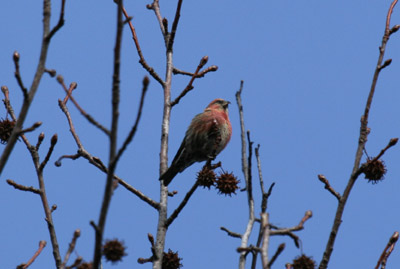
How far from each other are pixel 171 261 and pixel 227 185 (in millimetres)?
830

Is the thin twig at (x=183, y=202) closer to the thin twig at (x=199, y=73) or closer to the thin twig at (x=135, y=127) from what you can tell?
the thin twig at (x=199, y=73)

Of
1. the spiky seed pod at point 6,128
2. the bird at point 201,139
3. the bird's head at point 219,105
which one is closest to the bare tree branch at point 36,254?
the spiky seed pod at point 6,128

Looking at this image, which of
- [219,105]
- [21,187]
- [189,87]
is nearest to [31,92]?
[21,187]

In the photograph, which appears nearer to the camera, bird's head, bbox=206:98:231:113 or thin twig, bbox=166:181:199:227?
thin twig, bbox=166:181:199:227

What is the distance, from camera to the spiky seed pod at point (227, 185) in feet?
18.4

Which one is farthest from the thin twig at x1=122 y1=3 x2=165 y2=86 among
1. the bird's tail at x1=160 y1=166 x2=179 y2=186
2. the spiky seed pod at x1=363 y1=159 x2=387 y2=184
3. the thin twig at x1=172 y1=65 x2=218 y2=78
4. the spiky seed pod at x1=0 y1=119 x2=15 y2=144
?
the spiky seed pod at x1=363 y1=159 x2=387 y2=184

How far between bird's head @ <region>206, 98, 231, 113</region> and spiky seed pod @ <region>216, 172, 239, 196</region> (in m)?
3.44

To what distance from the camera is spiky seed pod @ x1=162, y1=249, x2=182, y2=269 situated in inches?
212

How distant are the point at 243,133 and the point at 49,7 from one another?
1453 mm

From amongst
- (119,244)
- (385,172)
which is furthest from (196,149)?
(119,244)

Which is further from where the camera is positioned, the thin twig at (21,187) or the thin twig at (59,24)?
Answer: the thin twig at (21,187)

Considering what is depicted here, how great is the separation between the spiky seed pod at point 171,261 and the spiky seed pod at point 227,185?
0.71 m

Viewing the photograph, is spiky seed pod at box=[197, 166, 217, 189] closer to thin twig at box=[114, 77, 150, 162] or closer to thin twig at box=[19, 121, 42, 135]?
thin twig at box=[19, 121, 42, 135]

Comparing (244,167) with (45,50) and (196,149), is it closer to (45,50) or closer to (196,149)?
(45,50)
